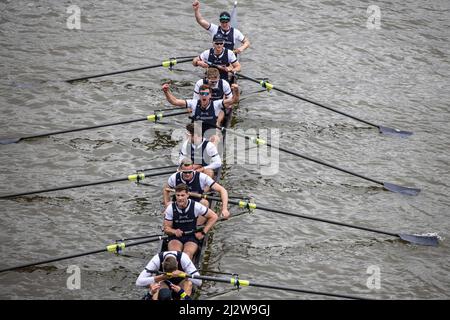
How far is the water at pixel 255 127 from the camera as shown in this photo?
16641mm

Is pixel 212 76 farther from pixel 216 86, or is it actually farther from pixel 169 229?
pixel 169 229

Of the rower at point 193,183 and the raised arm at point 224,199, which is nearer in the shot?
the raised arm at point 224,199

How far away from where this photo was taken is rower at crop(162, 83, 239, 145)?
1897 cm

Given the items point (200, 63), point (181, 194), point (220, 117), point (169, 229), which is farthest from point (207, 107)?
point (169, 229)

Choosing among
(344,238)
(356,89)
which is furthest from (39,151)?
(356,89)

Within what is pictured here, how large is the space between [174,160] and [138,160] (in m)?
1.02

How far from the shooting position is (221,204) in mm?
17828

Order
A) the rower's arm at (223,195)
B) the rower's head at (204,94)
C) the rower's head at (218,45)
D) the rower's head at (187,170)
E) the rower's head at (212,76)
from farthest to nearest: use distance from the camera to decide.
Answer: the rower's head at (218,45) → the rower's head at (212,76) → the rower's head at (204,94) → the rower's head at (187,170) → the rower's arm at (223,195)

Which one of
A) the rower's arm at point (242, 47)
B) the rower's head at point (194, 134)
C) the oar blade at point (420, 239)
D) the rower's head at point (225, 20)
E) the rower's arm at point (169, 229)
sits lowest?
the oar blade at point (420, 239)

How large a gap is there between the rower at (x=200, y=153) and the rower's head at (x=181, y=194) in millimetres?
2350

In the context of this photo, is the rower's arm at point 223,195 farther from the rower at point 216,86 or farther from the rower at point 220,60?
the rower at point 220,60

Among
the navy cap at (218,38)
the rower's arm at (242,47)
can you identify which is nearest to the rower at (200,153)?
the navy cap at (218,38)

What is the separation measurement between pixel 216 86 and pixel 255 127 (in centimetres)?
226

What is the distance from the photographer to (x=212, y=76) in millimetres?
19828
